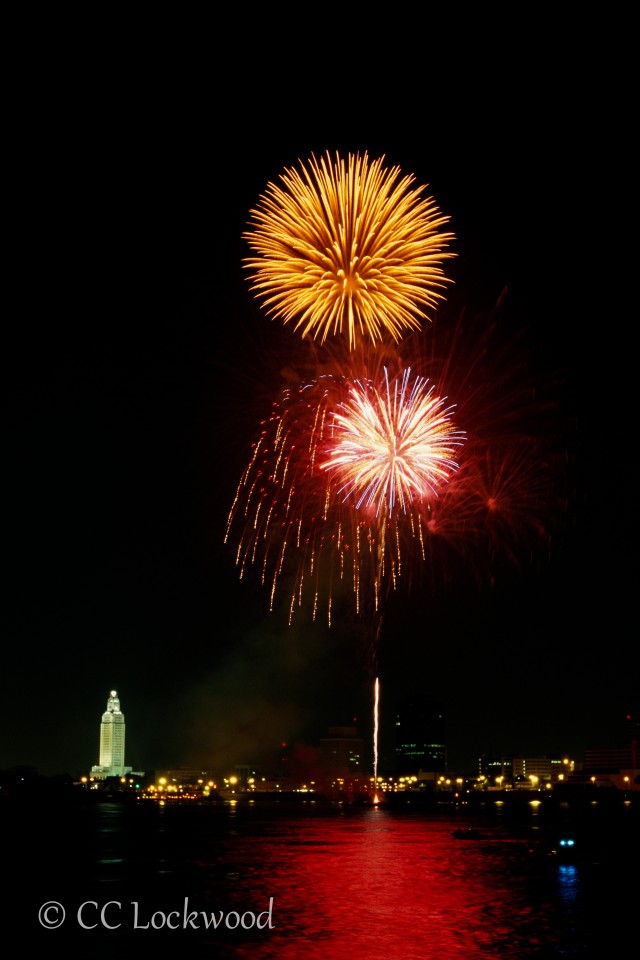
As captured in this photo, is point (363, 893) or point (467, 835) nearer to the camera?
point (363, 893)

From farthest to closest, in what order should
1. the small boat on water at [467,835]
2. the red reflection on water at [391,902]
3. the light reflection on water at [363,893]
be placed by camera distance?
1. the small boat on water at [467,835]
2. the light reflection on water at [363,893]
3. the red reflection on water at [391,902]

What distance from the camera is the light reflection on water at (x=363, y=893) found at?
2859 centimetres

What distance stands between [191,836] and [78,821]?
3133 cm

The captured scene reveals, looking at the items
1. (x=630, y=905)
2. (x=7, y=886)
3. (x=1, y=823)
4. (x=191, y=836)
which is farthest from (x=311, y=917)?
(x=1, y=823)

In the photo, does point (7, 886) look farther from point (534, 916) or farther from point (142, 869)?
point (534, 916)

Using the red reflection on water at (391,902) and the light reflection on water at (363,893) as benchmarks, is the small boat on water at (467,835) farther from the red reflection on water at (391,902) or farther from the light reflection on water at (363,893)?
the red reflection on water at (391,902)

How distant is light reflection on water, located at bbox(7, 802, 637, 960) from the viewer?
28594 mm

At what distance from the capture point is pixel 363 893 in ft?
126

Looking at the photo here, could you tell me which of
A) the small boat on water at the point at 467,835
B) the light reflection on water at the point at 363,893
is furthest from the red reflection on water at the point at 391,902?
the small boat on water at the point at 467,835

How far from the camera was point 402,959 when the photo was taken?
2653 centimetres

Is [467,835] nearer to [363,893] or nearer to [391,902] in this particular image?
[363,893]

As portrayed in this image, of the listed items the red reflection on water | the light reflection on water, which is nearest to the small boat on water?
the light reflection on water

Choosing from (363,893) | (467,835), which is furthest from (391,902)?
(467,835)

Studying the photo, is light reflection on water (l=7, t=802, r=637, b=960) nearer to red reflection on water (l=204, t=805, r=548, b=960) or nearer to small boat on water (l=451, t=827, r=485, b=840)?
red reflection on water (l=204, t=805, r=548, b=960)
